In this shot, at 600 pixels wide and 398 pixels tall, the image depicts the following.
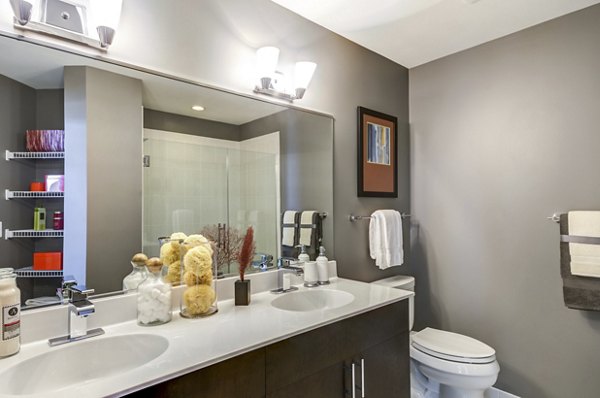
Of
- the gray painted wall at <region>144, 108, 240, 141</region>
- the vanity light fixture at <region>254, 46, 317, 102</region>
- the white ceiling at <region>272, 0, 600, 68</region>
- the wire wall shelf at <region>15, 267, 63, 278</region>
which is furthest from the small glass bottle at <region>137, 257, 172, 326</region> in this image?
the white ceiling at <region>272, 0, 600, 68</region>

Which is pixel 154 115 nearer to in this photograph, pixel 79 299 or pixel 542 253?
pixel 79 299

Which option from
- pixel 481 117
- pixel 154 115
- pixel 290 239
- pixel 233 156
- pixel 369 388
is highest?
pixel 481 117

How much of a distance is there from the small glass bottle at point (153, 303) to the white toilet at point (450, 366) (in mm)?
1403

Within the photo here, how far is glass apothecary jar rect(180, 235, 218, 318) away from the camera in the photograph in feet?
4.05

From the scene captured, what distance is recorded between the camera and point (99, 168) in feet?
3.90

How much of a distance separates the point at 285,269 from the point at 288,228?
9.1 inches

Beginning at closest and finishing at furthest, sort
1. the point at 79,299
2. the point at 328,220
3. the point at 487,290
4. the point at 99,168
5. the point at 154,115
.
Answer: the point at 79,299 → the point at 99,168 → the point at 154,115 → the point at 328,220 → the point at 487,290

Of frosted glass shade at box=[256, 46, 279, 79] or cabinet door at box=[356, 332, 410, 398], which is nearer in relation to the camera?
cabinet door at box=[356, 332, 410, 398]

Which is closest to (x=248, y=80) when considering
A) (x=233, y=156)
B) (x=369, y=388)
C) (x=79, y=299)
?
(x=233, y=156)

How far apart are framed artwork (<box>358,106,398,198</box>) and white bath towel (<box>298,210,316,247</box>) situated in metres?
0.41

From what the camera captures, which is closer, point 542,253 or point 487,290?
point 542,253

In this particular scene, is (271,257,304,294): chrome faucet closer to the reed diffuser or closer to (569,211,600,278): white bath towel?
the reed diffuser

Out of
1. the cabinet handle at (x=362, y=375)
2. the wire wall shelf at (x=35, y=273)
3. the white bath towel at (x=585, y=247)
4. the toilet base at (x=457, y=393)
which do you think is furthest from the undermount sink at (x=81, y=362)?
the white bath towel at (x=585, y=247)

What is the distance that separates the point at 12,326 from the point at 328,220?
4.79ft
